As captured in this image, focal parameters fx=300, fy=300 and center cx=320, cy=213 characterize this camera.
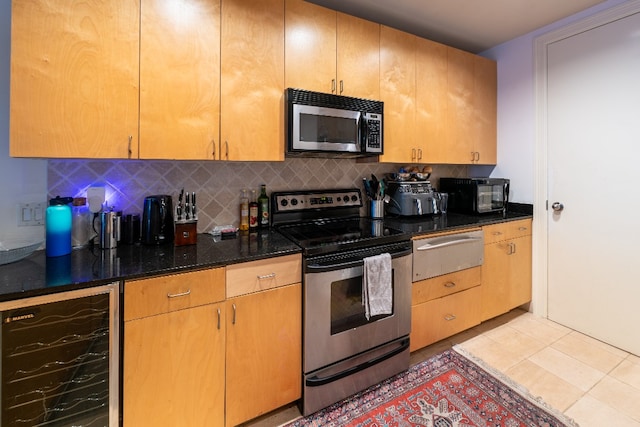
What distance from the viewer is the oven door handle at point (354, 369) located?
165 centimetres

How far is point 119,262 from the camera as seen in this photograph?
1383 mm

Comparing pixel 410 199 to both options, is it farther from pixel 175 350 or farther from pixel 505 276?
pixel 175 350

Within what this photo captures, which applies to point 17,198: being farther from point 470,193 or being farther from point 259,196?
point 470,193

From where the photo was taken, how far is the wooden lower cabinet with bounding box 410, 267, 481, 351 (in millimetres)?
2092

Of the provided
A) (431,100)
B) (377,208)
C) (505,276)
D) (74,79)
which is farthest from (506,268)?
(74,79)

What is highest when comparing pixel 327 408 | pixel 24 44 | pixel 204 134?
pixel 24 44

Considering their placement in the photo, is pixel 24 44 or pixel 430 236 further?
pixel 430 236

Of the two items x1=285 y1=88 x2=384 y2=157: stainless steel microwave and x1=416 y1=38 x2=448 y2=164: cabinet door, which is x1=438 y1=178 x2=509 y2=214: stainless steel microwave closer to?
x1=416 y1=38 x2=448 y2=164: cabinet door

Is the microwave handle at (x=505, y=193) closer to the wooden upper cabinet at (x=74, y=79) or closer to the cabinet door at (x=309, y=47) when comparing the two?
the cabinet door at (x=309, y=47)

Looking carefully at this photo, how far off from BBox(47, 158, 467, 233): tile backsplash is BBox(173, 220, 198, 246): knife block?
0.29 m

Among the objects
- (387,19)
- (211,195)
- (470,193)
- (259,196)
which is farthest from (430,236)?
(387,19)

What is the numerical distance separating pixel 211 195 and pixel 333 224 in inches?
35.5

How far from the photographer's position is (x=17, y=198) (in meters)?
1.52

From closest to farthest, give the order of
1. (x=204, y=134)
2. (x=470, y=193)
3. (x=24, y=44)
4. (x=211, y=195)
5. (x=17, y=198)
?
(x=24, y=44) → (x=17, y=198) → (x=204, y=134) → (x=211, y=195) → (x=470, y=193)
